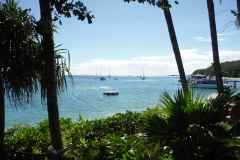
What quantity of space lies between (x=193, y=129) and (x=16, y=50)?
249 cm

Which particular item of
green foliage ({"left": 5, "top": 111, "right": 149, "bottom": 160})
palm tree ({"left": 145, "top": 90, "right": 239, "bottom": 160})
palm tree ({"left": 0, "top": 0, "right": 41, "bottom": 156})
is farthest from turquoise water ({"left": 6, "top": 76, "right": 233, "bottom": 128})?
palm tree ({"left": 0, "top": 0, "right": 41, "bottom": 156})

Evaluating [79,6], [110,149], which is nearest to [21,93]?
[79,6]

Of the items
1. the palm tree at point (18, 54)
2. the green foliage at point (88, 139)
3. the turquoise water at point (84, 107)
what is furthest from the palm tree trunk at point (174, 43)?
the palm tree at point (18, 54)

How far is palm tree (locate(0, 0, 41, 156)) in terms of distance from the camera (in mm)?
3400

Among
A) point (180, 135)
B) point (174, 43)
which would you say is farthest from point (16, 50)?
point (174, 43)

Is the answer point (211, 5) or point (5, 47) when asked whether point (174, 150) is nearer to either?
point (5, 47)

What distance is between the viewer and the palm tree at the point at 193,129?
2.20m

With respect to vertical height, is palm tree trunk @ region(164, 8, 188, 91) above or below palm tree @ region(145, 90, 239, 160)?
above

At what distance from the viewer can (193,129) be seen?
2223 millimetres

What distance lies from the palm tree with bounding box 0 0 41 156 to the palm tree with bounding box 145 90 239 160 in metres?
1.96

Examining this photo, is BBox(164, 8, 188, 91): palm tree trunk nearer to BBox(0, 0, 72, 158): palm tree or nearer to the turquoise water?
the turquoise water

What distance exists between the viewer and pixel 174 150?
2.20 metres

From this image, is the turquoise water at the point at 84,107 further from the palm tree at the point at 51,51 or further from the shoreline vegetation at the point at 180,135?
the palm tree at the point at 51,51

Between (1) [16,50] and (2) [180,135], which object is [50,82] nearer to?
(1) [16,50]
